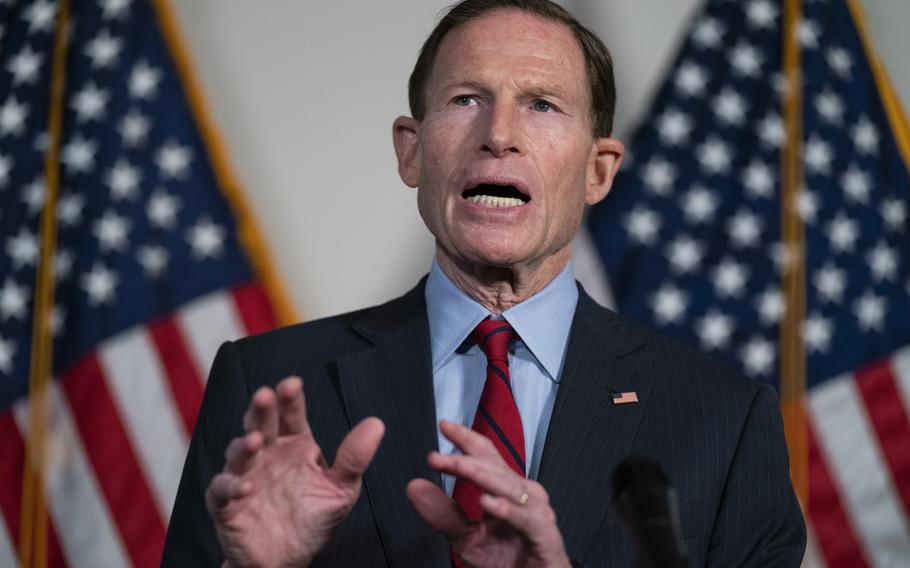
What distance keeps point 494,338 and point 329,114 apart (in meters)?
1.71

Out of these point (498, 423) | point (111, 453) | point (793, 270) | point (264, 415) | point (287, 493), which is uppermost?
point (264, 415)

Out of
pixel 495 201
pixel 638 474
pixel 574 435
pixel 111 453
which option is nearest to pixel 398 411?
pixel 574 435

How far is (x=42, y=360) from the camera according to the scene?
292 cm

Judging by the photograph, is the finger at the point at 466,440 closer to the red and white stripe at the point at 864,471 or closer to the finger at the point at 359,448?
the finger at the point at 359,448

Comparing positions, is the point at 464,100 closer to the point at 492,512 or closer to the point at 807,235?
the point at 492,512

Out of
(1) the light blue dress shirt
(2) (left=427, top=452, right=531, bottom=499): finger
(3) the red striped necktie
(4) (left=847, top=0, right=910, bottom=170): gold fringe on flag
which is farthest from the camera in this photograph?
(4) (left=847, top=0, right=910, bottom=170): gold fringe on flag

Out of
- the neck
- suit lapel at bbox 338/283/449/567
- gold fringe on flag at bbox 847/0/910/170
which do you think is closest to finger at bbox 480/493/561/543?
suit lapel at bbox 338/283/449/567

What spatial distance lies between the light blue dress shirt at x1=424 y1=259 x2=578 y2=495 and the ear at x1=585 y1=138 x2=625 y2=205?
230 mm

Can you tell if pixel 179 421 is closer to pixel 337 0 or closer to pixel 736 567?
pixel 337 0

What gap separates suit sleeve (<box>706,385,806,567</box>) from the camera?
1599mm

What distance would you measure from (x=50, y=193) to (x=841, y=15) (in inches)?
87.0

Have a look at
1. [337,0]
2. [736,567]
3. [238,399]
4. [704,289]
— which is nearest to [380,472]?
[238,399]

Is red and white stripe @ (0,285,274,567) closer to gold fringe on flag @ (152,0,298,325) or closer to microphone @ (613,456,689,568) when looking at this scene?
gold fringe on flag @ (152,0,298,325)

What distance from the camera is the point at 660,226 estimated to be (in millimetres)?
3137
